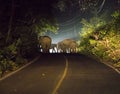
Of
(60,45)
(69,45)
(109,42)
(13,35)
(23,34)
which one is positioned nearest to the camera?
(13,35)

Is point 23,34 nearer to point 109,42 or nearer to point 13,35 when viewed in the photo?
point 13,35

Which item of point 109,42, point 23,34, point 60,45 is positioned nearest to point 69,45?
point 60,45

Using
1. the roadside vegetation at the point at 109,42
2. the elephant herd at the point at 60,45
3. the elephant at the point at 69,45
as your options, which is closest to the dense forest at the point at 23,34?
the roadside vegetation at the point at 109,42

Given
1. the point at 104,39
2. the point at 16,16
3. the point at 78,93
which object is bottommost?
the point at 78,93

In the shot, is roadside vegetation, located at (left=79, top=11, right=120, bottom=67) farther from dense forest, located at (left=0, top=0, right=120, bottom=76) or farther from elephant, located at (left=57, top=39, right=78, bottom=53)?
elephant, located at (left=57, top=39, right=78, bottom=53)

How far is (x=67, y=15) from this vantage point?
78250 millimetres

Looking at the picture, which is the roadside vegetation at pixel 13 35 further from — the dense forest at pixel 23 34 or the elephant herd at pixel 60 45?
the elephant herd at pixel 60 45

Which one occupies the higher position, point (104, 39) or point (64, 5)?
point (64, 5)

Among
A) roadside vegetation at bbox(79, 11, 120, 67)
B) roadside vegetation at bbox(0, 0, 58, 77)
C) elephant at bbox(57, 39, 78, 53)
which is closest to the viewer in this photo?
roadside vegetation at bbox(0, 0, 58, 77)

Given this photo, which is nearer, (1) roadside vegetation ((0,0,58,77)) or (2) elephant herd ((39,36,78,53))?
(1) roadside vegetation ((0,0,58,77))

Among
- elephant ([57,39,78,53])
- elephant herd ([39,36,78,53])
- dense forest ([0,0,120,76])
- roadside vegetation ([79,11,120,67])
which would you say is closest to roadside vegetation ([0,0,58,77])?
dense forest ([0,0,120,76])

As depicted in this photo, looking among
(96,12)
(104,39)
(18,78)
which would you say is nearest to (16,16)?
(104,39)

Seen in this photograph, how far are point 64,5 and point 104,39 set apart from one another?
9789mm

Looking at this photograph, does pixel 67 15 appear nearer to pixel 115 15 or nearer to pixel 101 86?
pixel 115 15
